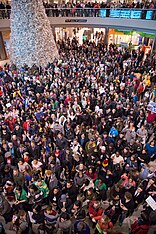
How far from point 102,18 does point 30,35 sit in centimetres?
713

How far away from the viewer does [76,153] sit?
6555 millimetres

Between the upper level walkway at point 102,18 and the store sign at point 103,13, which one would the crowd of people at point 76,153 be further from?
the store sign at point 103,13

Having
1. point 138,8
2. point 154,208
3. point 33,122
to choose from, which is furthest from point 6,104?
point 138,8

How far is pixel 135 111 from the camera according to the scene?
835 centimetres

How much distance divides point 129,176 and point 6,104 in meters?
5.95

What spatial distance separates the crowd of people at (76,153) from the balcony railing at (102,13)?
18.0ft

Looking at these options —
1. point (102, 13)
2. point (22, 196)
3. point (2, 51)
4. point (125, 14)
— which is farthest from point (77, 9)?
point (22, 196)

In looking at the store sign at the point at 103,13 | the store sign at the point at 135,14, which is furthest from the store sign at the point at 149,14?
the store sign at the point at 103,13

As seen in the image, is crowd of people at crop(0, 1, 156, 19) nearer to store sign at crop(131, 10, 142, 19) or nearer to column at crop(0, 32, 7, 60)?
store sign at crop(131, 10, 142, 19)

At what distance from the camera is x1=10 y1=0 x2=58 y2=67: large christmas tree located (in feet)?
42.9

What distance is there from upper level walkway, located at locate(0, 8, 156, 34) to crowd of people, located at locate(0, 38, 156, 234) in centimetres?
524

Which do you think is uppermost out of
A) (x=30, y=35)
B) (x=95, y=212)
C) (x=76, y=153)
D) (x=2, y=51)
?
(x=30, y=35)

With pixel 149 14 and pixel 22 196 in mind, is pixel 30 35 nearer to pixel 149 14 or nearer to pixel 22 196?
pixel 149 14

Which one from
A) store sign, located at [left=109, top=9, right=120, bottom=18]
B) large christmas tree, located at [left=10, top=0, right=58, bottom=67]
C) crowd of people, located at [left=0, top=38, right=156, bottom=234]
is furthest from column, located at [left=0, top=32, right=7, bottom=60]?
store sign, located at [left=109, top=9, right=120, bottom=18]
